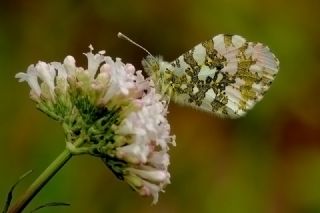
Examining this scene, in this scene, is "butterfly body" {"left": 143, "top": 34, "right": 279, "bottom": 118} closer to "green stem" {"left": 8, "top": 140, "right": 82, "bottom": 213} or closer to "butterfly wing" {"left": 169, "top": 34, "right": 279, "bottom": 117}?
"butterfly wing" {"left": 169, "top": 34, "right": 279, "bottom": 117}

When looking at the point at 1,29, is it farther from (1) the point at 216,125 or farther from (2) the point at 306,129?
(2) the point at 306,129

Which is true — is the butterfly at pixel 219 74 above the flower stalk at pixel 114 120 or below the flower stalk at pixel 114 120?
above

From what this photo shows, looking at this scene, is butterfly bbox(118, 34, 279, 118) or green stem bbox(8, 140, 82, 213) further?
butterfly bbox(118, 34, 279, 118)

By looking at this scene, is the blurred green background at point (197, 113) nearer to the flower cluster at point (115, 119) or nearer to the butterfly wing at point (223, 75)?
the butterfly wing at point (223, 75)

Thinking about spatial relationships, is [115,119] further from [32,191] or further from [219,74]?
[219,74]

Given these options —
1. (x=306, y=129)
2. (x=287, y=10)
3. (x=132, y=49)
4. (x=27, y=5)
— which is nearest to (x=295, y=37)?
(x=287, y=10)

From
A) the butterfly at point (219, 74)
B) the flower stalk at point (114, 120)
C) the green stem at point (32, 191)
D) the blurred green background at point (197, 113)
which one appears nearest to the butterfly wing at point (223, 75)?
the butterfly at point (219, 74)

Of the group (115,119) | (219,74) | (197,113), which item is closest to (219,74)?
(219,74)

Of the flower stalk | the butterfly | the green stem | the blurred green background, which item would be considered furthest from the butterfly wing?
the blurred green background

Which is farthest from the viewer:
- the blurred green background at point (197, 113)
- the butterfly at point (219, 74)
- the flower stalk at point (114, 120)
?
the blurred green background at point (197, 113)
